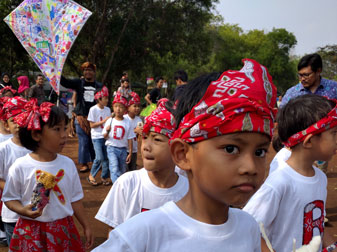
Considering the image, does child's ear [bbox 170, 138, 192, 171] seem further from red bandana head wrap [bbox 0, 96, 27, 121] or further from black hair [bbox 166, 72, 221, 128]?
red bandana head wrap [bbox 0, 96, 27, 121]

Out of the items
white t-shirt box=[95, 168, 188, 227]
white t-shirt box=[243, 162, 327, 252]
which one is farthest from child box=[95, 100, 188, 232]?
white t-shirt box=[243, 162, 327, 252]

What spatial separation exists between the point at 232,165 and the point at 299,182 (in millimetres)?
1280

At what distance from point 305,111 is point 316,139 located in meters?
0.19

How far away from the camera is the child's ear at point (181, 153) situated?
1.47 metres

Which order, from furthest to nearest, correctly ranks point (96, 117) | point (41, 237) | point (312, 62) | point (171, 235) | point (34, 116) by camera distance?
point (96, 117) → point (312, 62) → point (34, 116) → point (41, 237) → point (171, 235)

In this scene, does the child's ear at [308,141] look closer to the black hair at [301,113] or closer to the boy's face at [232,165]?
the black hair at [301,113]

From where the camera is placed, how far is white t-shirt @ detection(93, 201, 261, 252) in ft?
4.51

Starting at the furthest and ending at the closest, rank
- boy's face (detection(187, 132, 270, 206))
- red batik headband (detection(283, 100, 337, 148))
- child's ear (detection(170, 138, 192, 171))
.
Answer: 1. red batik headband (detection(283, 100, 337, 148))
2. child's ear (detection(170, 138, 192, 171))
3. boy's face (detection(187, 132, 270, 206))

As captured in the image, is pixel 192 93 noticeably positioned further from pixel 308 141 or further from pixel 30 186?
pixel 30 186

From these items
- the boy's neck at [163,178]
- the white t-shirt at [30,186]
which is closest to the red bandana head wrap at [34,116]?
the white t-shirt at [30,186]

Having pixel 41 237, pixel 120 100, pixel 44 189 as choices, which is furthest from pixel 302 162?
pixel 120 100

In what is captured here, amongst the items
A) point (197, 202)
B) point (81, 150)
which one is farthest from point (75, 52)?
point (197, 202)

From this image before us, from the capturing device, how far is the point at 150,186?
8.91 ft

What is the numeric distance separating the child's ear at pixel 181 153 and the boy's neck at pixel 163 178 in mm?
1254
